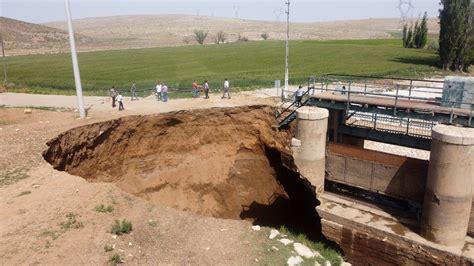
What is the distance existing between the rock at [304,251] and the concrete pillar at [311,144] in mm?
5382

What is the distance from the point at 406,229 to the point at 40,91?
111ft

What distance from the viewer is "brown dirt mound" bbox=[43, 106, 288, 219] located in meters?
22.7

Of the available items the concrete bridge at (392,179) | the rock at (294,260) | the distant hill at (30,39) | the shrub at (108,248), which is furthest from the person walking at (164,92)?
the distant hill at (30,39)

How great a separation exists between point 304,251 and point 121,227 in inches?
267

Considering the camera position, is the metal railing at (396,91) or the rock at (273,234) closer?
the rock at (273,234)

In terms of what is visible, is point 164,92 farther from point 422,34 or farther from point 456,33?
point 422,34

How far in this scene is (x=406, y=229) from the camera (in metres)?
16.6

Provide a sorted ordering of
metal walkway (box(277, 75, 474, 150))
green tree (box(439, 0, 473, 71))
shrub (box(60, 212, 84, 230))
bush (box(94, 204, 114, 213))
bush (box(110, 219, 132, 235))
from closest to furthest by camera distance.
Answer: shrub (box(60, 212, 84, 230)) < bush (box(110, 219, 132, 235)) < bush (box(94, 204, 114, 213)) < metal walkway (box(277, 75, 474, 150)) < green tree (box(439, 0, 473, 71))

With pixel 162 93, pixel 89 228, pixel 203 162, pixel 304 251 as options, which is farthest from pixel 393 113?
pixel 162 93

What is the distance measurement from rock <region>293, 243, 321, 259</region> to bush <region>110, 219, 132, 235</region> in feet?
20.3

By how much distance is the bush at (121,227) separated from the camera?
13.6m

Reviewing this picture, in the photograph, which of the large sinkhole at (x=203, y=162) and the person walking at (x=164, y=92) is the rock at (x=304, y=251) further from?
the person walking at (x=164, y=92)

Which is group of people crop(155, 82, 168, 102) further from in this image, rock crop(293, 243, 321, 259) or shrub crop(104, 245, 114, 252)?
shrub crop(104, 245, 114, 252)

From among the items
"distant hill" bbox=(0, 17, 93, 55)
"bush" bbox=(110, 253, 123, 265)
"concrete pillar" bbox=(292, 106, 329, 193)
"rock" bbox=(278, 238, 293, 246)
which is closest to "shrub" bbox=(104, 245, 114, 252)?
"bush" bbox=(110, 253, 123, 265)
